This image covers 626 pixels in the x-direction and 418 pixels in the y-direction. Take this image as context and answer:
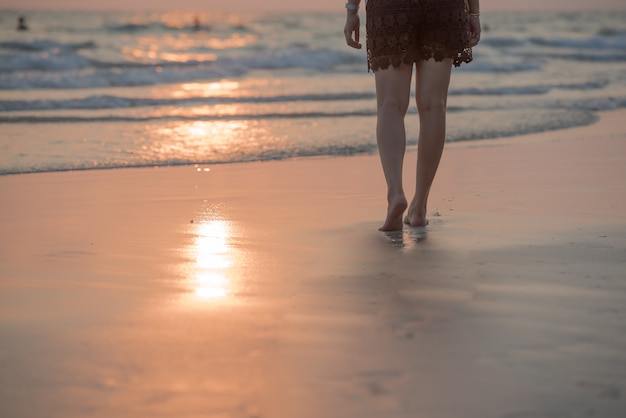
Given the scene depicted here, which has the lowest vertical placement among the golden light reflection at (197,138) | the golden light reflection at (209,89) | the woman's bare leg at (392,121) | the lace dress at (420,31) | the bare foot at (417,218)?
the golden light reflection at (209,89)

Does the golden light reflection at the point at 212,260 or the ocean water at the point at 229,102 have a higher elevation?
the golden light reflection at the point at 212,260

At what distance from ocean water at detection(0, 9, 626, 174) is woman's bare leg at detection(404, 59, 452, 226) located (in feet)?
8.98

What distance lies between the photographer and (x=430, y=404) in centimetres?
226

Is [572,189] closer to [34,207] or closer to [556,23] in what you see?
[34,207]

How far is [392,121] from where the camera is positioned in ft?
15.0

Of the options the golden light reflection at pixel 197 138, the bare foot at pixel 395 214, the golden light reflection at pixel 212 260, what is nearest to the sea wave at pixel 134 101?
the golden light reflection at pixel 197 138

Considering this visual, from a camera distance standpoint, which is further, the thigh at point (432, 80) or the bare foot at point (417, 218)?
the bare foot at point (417, 218)

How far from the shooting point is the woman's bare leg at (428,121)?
449 cm

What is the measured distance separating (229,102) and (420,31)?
8.92m

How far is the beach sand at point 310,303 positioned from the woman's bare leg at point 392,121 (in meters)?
0.22

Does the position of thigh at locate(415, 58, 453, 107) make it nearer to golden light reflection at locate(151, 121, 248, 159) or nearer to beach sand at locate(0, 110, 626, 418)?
beach sand at locate(0, 110, 626, 418)

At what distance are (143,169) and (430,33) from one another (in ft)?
9.39

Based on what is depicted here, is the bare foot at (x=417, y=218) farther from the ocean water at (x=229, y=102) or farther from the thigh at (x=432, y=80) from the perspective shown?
the ocean water at (x=229, y=102)

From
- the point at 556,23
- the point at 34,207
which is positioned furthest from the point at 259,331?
the point at 556,23
